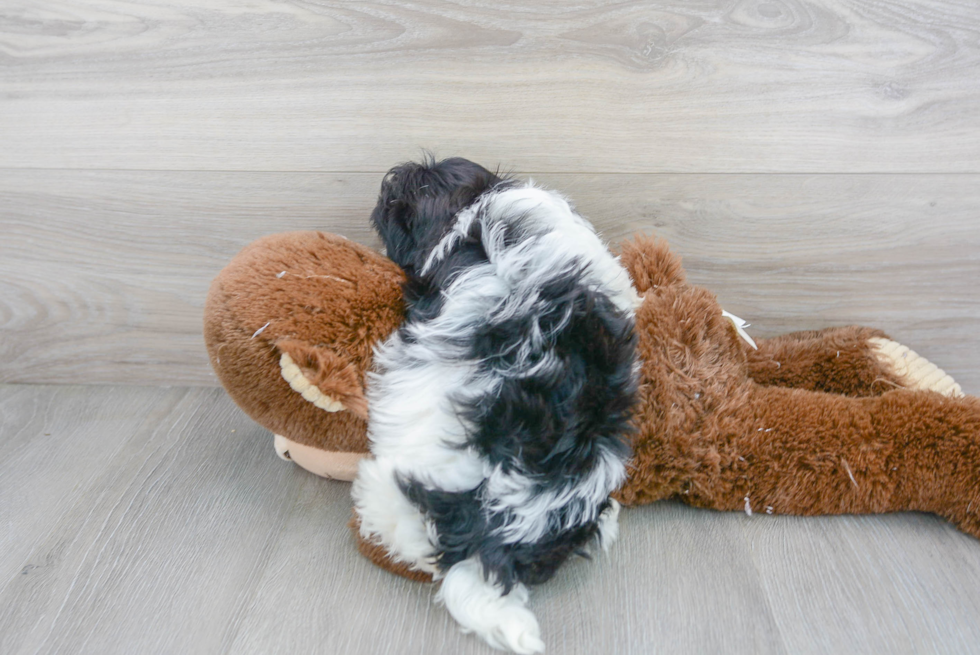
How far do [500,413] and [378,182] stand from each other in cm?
43

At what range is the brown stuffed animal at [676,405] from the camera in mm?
650

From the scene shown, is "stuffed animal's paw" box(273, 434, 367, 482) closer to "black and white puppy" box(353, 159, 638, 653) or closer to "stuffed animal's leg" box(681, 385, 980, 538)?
"black and white puppy" box(353, 159, 638, 653)

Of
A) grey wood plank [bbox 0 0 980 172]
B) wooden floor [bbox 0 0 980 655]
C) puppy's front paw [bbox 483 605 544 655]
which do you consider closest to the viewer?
puppy's front paw [bbox 483 605 544 655]

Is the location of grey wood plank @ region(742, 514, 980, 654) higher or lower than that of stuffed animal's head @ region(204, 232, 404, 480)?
lower

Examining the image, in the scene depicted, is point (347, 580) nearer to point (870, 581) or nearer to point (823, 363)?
point (870, 581)

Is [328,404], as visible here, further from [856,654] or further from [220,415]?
[856,654]

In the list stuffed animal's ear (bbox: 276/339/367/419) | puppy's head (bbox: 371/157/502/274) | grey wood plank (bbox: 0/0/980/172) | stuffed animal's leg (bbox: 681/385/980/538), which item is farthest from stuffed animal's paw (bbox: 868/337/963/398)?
stuffed animal's ear (bbox: 276/339/367/419)

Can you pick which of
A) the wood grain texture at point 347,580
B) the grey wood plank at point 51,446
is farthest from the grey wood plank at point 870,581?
the grey wood plank at point 51,446

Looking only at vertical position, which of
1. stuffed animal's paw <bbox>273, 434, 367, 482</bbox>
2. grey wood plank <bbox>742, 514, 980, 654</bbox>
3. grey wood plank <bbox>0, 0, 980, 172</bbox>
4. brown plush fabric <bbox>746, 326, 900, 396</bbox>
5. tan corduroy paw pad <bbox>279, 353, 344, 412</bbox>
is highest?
grey wood plank <bbox>0, 0, 980, 172</bbox>

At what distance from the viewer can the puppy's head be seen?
0.67 metres

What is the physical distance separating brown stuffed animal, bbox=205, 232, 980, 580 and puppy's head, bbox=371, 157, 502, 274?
3cm

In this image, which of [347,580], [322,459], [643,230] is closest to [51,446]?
[322,459]

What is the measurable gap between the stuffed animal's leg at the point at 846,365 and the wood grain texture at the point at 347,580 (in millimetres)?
182

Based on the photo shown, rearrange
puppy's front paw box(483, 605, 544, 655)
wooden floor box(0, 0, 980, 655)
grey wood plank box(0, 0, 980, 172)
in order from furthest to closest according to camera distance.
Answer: grey wood plank box(0, 0, 980, 172)
wooden floor box(0, 0, 980, 655)
puppy's front paw box(483, 605, 544, 655)
